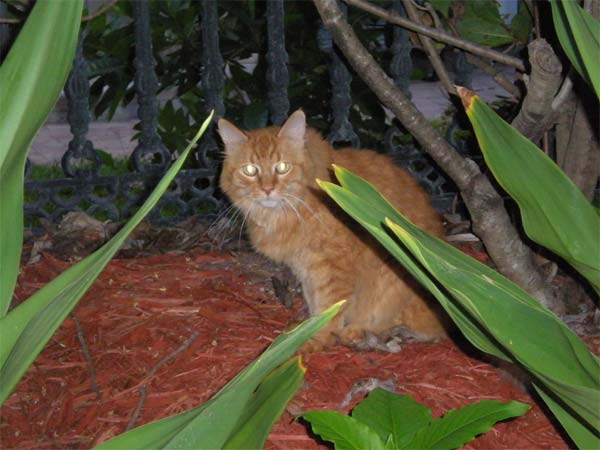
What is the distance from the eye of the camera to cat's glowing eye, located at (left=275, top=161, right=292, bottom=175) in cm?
322

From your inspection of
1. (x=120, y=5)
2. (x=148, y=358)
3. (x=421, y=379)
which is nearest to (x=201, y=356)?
(x=148, y=358)

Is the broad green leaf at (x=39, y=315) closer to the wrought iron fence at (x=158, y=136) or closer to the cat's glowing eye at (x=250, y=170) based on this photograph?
the cat's glowing eye at (x=250, y=170)

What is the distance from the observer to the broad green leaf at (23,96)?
1357 millimetres

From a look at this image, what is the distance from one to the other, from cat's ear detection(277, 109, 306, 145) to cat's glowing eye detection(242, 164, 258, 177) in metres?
0.16

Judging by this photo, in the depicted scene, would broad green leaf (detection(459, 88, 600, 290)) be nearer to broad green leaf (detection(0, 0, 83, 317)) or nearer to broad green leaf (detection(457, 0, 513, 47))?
broad green leaf (detection(0, 0, 83, 317))

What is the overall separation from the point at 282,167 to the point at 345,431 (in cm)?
169

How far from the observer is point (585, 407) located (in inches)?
52.1

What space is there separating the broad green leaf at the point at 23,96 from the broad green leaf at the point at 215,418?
34cm

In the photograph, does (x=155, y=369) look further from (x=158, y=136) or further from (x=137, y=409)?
(x=158, y=136)

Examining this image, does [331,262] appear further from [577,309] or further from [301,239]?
[577,309]

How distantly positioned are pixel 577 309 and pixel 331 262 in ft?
2.79

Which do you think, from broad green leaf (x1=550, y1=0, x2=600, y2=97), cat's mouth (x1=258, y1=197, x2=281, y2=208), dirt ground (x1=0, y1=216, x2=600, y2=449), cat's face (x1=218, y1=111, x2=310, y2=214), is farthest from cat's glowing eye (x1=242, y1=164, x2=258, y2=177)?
broad green leaf (x1=550, y1=0, x2=600, y2=97)

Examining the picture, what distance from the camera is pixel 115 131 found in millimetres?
7676

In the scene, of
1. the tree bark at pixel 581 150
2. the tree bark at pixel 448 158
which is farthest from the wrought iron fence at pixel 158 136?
the tree bark at pixel 448 158
